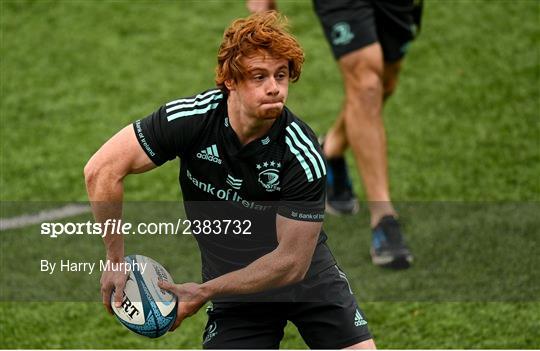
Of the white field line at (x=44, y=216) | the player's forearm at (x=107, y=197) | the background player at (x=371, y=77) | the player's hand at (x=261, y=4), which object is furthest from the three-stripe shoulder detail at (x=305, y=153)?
the white field line at (x=44, y=216)

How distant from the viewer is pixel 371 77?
6934 millimetres

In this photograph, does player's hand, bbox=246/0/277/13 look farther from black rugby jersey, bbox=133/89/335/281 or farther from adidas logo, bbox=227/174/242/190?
adidas logo, bbox=227/174/242/190

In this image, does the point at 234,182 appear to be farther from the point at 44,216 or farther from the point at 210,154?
the point at 44,216

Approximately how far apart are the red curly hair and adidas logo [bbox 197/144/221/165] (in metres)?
0.30

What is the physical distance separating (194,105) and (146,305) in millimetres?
845

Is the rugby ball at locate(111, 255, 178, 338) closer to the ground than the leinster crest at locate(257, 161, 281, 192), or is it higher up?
closer to the ground

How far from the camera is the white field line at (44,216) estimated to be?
24.9 feet

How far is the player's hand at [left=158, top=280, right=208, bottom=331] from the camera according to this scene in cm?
462

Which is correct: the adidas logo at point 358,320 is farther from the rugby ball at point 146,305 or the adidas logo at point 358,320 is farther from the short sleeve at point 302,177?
the rugby ball at point 146,305

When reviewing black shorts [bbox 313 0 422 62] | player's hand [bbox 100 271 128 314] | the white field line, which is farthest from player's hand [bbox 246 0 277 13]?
player's hand [bbox 100 271 128 314]

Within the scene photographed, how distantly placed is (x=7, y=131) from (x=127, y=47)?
164cm

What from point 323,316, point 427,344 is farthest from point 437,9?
point 323,316

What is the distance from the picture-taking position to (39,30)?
34.0 feet

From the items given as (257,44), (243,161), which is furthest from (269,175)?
(257,44)
